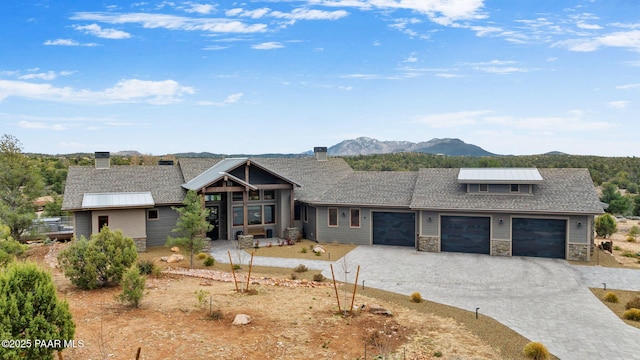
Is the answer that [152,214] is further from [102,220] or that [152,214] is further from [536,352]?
[536,352]

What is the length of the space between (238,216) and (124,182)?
6.88 m

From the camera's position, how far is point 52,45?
25.7m

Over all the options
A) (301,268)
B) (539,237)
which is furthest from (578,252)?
(301,268)

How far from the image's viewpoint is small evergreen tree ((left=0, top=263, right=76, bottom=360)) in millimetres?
8023

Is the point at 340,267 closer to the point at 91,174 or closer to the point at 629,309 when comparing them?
the point at 629,309

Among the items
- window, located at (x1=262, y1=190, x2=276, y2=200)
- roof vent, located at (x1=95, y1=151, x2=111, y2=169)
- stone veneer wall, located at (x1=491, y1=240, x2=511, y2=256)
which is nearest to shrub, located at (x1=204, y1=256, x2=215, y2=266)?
window, located at (x1=262, y1=190, x2=276, y2=200)

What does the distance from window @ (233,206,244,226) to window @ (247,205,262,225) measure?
1.62 feet

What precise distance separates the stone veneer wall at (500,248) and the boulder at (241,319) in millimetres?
14780

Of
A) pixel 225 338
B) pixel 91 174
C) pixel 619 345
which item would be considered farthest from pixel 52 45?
pixel 619 345

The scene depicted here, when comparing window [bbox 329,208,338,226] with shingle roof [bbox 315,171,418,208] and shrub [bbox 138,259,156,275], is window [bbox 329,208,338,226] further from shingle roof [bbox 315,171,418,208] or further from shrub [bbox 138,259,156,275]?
shrub [bbox 138,259,156,275]

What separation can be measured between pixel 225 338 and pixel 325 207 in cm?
1554

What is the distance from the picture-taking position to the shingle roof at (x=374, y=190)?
24.6 meters

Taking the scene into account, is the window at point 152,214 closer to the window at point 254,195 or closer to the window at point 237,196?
the window at point 237,196

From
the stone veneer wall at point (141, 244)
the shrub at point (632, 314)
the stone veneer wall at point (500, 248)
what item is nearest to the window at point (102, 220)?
the stone veneer wall at point (141, 244)
